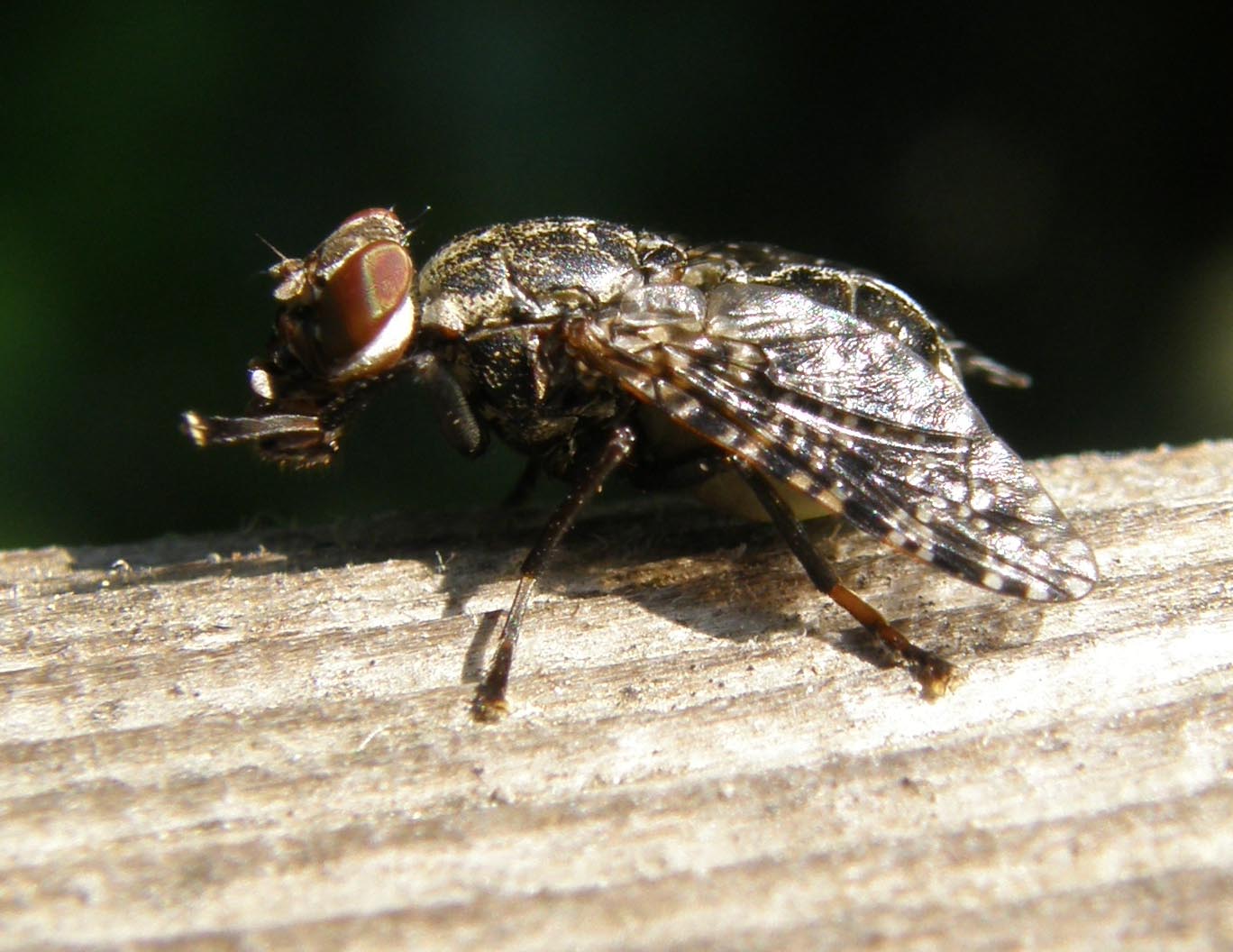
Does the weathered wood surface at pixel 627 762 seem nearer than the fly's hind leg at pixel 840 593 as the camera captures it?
Yes

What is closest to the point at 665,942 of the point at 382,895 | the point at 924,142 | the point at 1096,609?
Result: the point at 382,895

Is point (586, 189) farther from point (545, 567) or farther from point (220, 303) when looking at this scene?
point (545, 567)

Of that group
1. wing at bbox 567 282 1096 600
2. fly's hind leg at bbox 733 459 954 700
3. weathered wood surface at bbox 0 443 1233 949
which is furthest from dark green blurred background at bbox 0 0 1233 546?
fly's hind leg at bbox 733 459 954 700

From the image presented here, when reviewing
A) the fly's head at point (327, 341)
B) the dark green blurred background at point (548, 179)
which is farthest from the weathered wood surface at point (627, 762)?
the dark green blurred background at point (548, 179)

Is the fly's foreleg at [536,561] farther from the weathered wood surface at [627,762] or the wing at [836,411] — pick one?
the wing at [836,411]

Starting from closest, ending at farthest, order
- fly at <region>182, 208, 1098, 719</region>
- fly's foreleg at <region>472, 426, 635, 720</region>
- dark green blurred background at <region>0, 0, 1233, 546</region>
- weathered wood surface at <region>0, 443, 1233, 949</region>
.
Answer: weathered wood surface at <region>0, 443, 1233, 949</region>, fly's foreleg at <region>472, 426, 635, 720</region>, fly at <region>182, 208, 1098, 719</region>, dark green blurred background at <region>0, 0, 1233, 546</region>

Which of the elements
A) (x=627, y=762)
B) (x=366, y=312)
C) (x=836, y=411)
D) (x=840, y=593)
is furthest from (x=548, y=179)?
(x=627, y=762)

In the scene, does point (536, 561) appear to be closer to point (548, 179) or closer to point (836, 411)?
point (836, 411)

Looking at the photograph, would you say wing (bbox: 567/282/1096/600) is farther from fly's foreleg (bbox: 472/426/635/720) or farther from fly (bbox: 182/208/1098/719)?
fly's foreleg (bbox: 472/426/635/720)
